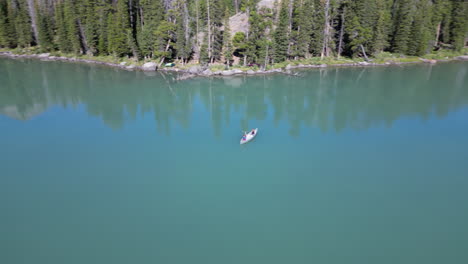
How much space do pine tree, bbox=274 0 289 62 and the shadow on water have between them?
4328mm

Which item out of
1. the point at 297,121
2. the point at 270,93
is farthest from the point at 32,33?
the point at 297,121

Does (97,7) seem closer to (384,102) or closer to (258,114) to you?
(258,114)

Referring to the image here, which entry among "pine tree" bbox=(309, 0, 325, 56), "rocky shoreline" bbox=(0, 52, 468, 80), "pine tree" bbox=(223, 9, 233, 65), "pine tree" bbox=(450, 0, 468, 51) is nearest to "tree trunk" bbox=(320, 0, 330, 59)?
"pine tree" bbox=(309, 0, 325, 56)

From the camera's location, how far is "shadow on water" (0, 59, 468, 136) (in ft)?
98.6

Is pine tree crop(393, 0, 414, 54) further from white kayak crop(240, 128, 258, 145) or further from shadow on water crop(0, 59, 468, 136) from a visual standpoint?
white kayak crop(240, 128, 258, 145)

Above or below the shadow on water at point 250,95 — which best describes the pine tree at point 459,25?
above

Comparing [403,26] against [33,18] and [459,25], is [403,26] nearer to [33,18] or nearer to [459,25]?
[459,25]

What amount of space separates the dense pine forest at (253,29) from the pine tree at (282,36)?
13 centimetres

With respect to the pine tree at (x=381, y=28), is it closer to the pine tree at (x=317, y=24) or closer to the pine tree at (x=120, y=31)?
the pine tree at (x=317, y=24)

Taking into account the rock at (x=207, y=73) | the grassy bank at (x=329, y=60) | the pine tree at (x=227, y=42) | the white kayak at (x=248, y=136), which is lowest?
the white kayak at (x=248, y=136)

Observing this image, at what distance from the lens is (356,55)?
161 ft

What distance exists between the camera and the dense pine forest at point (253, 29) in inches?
1767

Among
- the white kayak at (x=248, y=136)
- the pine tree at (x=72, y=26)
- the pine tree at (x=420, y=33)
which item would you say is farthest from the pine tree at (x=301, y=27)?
the pine tree at (x=72, y=26)

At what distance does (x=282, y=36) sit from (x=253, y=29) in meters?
4.06
